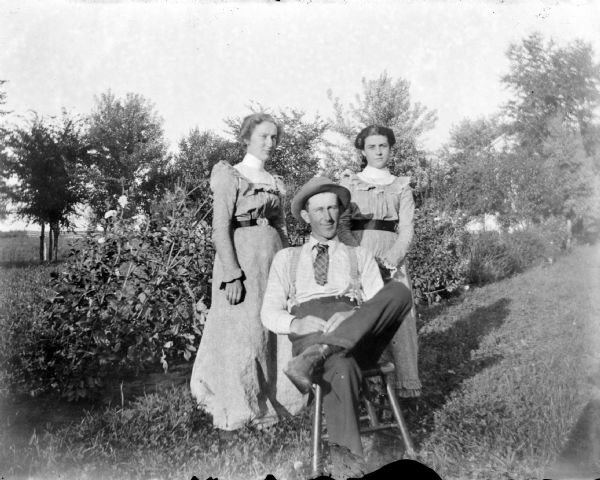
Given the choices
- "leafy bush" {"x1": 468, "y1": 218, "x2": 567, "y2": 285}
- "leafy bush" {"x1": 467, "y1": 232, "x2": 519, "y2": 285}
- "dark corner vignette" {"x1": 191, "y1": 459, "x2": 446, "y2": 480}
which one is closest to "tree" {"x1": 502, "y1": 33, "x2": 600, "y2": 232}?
"leafy bush" {"x1": 468, "y1": 218, "x2": 567, "y2": 285}

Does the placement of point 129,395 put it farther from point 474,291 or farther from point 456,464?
point 474,291

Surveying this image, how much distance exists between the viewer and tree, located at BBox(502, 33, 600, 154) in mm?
6520

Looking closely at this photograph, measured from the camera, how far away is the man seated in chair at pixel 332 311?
2.38 m

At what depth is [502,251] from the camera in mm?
13219

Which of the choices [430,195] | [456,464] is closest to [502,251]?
[430,195]

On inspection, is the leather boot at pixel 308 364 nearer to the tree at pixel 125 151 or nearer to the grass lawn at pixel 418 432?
the grass lawn at pixel 418 432

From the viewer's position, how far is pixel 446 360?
544cm

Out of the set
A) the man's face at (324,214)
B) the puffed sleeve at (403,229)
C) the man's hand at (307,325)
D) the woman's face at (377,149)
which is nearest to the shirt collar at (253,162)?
the man's face at (324,214)

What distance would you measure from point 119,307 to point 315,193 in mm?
2127

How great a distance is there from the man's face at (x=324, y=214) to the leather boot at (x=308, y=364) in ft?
2.57

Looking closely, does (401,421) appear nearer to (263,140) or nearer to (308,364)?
(308,364)

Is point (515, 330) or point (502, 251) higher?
point (502, 251)

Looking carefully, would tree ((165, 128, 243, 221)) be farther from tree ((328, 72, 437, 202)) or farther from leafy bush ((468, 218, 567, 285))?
leafy bush ((468, 218, 567, 285))

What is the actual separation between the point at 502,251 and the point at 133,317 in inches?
449
